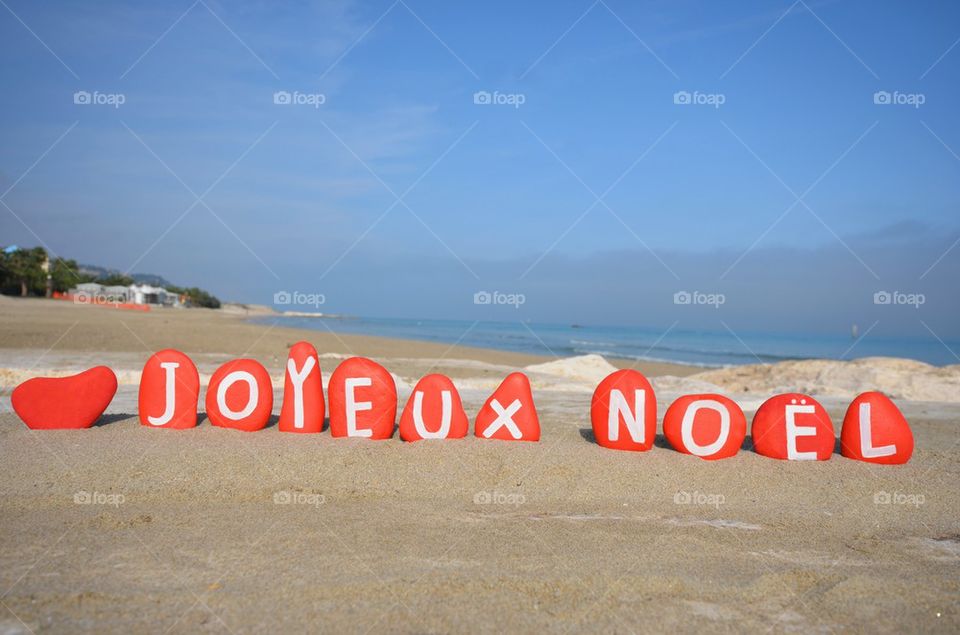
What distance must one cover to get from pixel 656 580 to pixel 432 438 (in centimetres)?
404

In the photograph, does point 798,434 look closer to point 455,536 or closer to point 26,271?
point 455,536

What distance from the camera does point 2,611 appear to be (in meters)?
3.77

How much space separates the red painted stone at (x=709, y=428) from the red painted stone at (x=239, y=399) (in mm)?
4731

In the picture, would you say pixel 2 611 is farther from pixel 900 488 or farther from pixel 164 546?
pixel 900 488

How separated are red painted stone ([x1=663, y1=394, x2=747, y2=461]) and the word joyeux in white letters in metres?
0.01

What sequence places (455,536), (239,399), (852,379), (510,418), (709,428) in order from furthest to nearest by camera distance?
(852,379)
(239,399)
(510,418)
(709,428)
(455,536)

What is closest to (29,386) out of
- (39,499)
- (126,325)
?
(39,499)

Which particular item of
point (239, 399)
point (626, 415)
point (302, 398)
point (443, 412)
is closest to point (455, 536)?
point (443, 412)

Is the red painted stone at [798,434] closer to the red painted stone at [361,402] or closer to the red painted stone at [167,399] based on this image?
the red painted stone at [361,402]

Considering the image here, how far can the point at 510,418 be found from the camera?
8336 mm

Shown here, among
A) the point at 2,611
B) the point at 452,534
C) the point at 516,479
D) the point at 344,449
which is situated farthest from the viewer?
the point at 344,449

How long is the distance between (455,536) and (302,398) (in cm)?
379

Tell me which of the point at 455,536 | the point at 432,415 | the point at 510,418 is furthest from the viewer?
the point at 510,418

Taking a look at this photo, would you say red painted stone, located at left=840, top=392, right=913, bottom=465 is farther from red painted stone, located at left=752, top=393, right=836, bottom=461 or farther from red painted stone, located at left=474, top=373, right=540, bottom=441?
red painted stone, located at left=474, top=373, right=540, bottom=441
